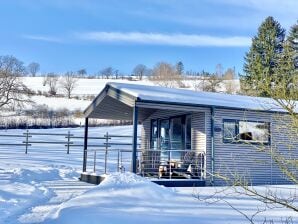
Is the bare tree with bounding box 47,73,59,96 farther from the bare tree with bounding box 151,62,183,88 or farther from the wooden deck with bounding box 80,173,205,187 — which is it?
the wooden deck with bounding box 80,173,205,187

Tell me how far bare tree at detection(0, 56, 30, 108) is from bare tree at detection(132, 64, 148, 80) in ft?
125

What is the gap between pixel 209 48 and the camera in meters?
36.4

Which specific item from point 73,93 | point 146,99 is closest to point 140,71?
point 73,93

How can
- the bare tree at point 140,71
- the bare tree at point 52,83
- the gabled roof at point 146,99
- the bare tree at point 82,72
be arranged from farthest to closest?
the bare tree at point 82,72 < the bare tree at point 140,71 < the bare tree at point 52,83 < the gabled roof at point 146,99

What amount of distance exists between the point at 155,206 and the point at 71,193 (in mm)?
3568

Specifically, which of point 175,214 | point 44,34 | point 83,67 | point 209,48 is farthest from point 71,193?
point 83,67

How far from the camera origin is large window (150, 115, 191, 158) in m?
13.9

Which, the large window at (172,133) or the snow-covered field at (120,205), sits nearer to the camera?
the snow-covered field at (120,205)

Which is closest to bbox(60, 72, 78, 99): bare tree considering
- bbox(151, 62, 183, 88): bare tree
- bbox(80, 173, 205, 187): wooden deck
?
bbox(151, 62, 183, 88): bare tree

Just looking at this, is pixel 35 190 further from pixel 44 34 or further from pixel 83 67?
pixel 83 67

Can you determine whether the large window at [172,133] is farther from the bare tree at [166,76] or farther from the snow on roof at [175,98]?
the bare tree at [166,76]

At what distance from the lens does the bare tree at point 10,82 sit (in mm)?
34469

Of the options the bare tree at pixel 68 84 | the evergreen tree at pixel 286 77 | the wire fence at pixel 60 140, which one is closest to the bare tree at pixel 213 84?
the wire fence at pixel 60 140

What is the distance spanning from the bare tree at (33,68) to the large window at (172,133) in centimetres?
7125
